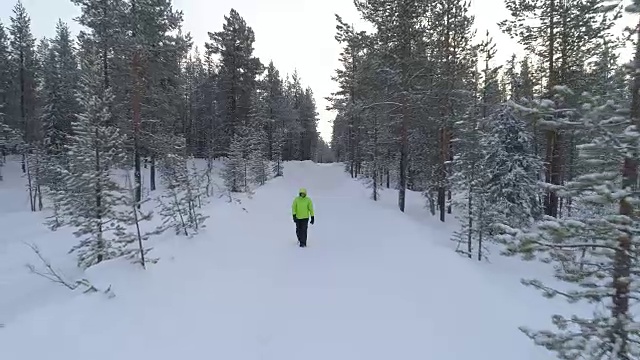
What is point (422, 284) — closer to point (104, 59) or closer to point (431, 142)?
point (431, 142)

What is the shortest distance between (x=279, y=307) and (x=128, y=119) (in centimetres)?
2073

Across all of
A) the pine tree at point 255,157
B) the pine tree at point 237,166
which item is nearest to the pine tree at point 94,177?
the pine tree at point 237,166

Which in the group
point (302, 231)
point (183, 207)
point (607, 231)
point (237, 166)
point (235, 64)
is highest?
point (235, 64)

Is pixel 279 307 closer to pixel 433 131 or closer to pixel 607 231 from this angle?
pixel 607 231

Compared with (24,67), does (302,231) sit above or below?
below

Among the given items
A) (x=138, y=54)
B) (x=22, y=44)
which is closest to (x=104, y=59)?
(x=138, y=54)

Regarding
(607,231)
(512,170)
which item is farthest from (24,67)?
(607,231)

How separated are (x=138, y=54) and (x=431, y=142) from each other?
56.4 feet

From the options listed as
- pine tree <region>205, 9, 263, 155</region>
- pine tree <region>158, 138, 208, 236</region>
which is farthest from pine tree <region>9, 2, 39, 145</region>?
pine tree <region>158, 138, 208, 236</region>

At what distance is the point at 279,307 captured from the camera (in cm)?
712

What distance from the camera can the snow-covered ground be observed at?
5.76m

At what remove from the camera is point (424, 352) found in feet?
19.1

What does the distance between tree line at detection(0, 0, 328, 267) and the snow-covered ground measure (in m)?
1.35

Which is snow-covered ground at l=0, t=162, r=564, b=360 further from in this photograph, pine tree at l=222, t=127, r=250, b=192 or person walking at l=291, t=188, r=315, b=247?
pine tree at l=222, t=127, r=250, b=192
